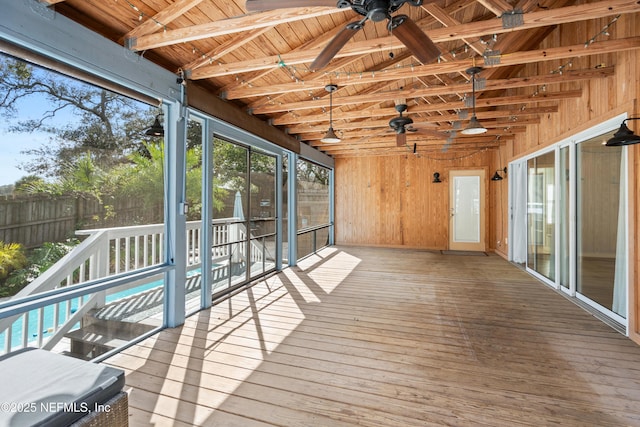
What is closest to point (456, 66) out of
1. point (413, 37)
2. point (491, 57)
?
point (491, 57)

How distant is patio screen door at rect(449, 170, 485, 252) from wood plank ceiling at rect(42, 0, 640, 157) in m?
3.02

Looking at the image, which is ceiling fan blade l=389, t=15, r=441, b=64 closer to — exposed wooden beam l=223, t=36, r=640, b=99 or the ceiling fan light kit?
the ceiling fan light kit

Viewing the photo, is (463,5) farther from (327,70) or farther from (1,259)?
(1,259)

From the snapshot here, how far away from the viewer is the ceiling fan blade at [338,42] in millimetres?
1968

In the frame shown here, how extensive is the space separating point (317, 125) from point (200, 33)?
11.1 ft

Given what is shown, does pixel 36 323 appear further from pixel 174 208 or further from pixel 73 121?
pixel 73 121

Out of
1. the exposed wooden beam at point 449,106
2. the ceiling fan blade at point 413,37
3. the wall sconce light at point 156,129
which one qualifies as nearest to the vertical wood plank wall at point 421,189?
the exposed wooden beam at point 449,106

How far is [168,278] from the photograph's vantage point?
316 centimetres

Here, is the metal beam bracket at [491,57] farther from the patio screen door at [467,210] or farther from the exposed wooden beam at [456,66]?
the patio screen door at [467,210]

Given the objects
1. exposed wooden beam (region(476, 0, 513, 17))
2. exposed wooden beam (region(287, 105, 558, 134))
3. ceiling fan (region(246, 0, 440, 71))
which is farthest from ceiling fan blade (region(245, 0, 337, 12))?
exposed wooden beam (region(287, 105, 558, 134))

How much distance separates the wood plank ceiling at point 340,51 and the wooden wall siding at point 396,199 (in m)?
3.23

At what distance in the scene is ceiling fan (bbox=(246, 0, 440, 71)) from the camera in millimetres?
1723

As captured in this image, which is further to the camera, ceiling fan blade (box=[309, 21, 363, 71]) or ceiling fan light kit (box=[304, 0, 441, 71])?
ceiling fan blade (box=[309, 21, 363, 71])

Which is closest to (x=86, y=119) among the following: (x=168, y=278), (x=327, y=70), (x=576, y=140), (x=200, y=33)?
(x=200, y=33)
